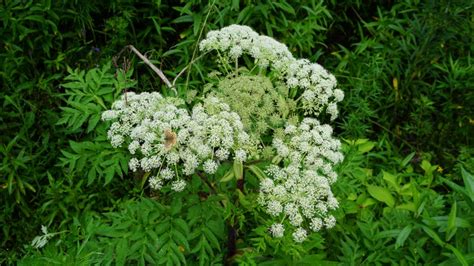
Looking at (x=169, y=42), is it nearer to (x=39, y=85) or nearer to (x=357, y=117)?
(x=39, y=85)

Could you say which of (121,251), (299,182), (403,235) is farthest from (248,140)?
(403,235)

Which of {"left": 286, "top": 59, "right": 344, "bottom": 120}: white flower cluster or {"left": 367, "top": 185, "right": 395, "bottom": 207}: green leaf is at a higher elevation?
{"left": 286, "top": 59, "right": 344, "bottom": 120}: white flower cluster

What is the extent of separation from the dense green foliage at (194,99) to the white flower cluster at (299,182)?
0.57ft

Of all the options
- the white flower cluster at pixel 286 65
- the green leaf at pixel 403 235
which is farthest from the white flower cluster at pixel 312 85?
the green leaf at pixel 403 235

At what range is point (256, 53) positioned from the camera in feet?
10.3

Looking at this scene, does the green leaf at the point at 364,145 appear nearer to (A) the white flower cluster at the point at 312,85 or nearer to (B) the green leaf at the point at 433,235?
(A) the white flower cluster at the point at 312,85

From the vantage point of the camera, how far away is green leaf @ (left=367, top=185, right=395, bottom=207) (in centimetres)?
375

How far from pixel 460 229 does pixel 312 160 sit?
92cm

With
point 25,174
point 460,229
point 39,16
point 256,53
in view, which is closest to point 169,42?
point 39,16

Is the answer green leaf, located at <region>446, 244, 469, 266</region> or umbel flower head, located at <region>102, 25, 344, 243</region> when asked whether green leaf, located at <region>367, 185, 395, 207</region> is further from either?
green leaf, located at <region>446, 244, 469, 266</region>

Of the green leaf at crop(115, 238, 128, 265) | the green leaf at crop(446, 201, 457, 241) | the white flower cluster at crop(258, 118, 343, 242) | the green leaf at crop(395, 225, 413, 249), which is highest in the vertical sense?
the white flower cluster at crop(258, 118, 343, 242)

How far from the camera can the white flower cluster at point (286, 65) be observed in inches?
121

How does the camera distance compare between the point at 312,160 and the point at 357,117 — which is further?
the point at 357,117

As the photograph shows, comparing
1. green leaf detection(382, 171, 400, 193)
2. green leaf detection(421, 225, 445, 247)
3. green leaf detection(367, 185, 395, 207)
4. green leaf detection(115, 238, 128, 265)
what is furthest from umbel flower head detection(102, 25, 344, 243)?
green leaf detection(382, 171, 400, 193)
